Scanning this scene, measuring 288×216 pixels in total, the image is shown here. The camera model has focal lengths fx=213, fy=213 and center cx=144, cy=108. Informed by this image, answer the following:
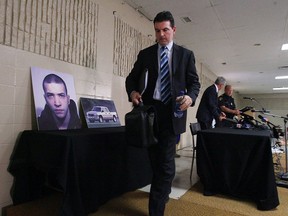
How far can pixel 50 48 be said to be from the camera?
210 cm

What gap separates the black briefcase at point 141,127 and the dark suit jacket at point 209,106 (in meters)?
1.81

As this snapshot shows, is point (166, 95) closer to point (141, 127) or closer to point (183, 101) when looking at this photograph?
point (183, 101)

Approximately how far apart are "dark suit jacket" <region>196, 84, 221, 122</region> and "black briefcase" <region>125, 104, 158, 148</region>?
1.81 meters

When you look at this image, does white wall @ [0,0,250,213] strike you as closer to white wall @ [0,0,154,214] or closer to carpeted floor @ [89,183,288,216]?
white wall @ [0,0,154,214]

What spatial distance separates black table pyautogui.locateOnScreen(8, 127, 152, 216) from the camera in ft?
4.87

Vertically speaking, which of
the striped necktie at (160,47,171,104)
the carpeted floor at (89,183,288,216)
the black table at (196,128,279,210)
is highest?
the striped necktie at (160,47,171,104)

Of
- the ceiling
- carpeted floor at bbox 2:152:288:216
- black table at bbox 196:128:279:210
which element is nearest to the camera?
carpeted floor at bbox 2:152:288:216

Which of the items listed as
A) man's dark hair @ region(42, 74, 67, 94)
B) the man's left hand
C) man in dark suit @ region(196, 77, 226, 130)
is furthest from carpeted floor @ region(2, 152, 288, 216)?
man in dark suit @ region(196, 77, 226, 130)

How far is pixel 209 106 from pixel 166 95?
66.8 inches

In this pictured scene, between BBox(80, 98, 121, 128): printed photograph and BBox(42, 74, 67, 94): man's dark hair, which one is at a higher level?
BBox(42, 74, 67, 94): man's dark hair

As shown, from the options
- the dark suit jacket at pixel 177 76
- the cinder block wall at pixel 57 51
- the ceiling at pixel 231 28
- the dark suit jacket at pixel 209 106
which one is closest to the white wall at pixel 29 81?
the cinder block wall at pixel 57 51

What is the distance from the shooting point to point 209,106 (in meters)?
3.03

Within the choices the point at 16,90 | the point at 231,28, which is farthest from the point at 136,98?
the point at 231,28

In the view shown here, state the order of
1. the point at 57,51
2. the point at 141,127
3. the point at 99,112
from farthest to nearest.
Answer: the point at 99,112
the point at 57,51
the point at 141,127
